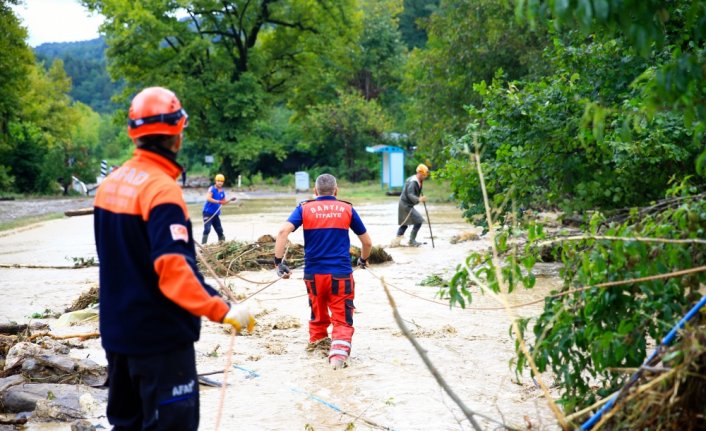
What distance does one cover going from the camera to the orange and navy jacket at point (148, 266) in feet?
11.9

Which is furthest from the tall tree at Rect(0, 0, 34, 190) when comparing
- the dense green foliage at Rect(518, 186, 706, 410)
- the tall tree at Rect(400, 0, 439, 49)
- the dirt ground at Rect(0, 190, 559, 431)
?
the tall tree at Rect(400, 0, 439, 49)

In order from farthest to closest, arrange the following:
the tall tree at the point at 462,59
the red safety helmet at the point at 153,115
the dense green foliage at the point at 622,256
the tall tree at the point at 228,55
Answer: the tall tree at the point at 228,55, the tall tree at the point at 462,59, the red safety helmet at the point at 153,115, the dense green foliage at the point at 622,256

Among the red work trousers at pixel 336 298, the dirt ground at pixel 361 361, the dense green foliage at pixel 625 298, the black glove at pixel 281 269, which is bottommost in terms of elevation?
the dirt ground at pixel 361 361

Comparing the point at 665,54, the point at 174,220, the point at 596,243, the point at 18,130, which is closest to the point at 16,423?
the point at 174,220

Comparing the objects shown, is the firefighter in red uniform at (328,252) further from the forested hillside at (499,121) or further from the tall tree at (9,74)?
the tall tree at (9,74)

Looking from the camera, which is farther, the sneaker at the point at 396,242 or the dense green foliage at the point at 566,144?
the sneaker at the point at 396,242

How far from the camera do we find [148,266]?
376 centimetres

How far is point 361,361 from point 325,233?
1248mm

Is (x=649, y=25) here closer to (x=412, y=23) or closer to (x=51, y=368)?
(x=51, y=368)

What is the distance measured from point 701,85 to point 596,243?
101 centimetres

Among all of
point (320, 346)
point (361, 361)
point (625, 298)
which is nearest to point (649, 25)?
point (625, 298)

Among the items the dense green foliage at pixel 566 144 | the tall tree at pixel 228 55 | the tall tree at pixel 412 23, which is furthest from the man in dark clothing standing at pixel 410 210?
the tall tree at pixel 412 23

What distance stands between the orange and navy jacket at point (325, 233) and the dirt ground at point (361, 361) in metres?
0.89

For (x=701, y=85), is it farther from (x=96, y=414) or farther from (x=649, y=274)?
(x=96, y=414)
